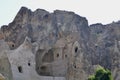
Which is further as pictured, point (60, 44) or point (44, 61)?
point (44, 61)

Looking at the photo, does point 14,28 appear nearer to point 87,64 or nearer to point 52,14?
point 52,14

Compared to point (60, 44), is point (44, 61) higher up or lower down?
lower down

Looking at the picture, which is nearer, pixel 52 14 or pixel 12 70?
pixel 12 70

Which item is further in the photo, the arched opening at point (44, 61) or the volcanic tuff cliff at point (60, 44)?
the arched opening at point (44, 61)

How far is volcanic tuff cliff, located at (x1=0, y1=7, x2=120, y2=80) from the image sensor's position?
43938 millimetres

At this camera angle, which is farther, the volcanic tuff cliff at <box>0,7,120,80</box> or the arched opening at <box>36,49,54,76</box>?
the arched opening at <box>36,49,54,76</box>

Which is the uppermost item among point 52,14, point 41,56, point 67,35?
point 52,14

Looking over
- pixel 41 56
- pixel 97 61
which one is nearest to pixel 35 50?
pixel 41 56

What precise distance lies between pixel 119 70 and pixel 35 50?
12432 mm

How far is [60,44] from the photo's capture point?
151 feet

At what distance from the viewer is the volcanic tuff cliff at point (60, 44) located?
43938 mm

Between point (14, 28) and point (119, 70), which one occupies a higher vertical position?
point (14, 28)

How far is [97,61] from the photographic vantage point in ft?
157

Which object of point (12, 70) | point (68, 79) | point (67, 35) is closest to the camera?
point (12, 70)
